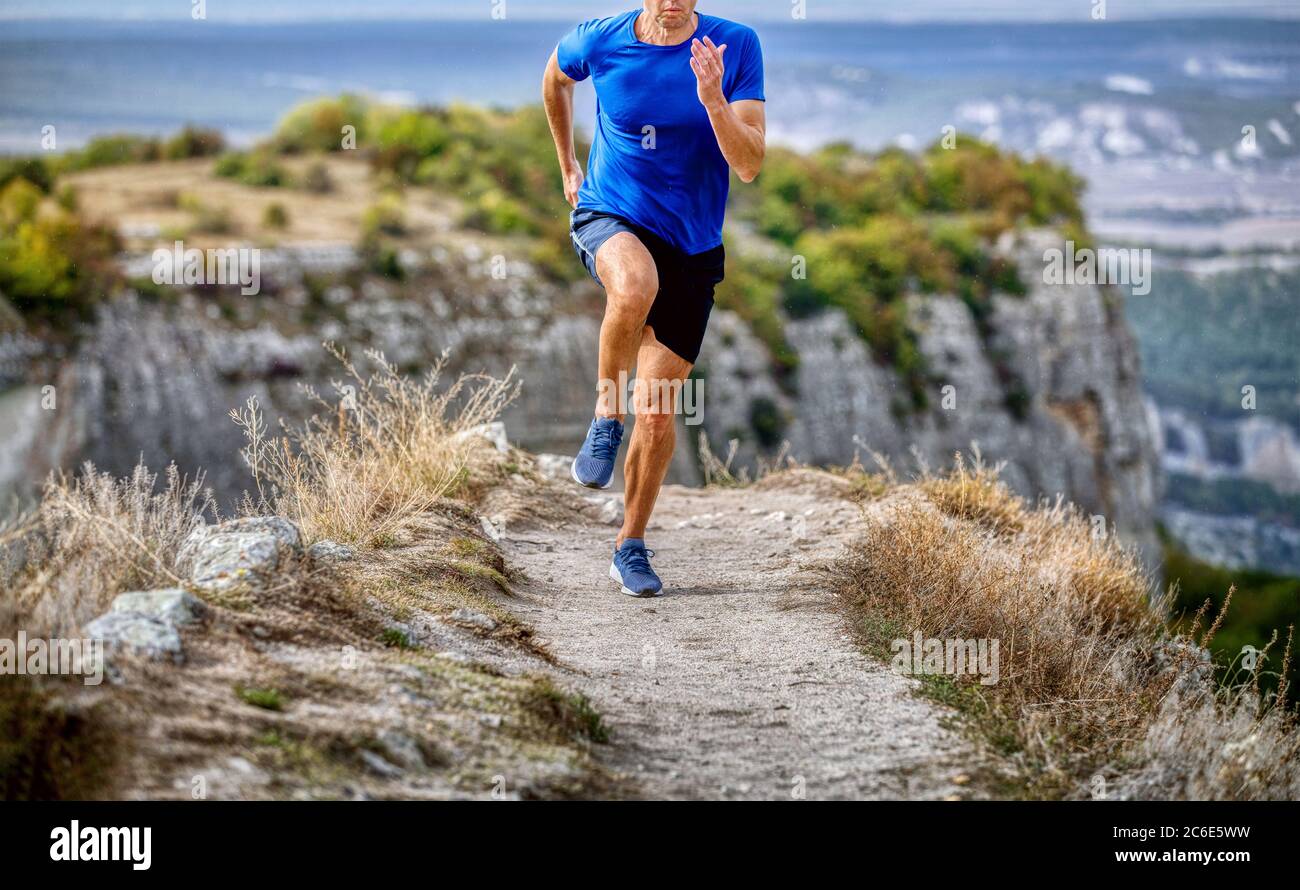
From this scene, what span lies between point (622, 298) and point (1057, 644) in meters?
2.48

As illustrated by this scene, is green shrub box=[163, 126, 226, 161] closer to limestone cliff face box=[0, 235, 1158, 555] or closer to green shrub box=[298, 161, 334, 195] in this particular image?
green shrub box=[298, 161, 334, 195]

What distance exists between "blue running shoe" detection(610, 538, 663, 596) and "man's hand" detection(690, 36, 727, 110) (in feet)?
7.63

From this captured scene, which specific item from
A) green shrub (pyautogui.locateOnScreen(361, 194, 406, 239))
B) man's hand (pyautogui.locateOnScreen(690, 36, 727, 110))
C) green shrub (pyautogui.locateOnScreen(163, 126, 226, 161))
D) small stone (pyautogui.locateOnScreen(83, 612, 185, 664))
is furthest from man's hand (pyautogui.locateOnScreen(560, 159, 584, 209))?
green shrub (pyautogui.locateOnScreen(163, 126, 226, 161))

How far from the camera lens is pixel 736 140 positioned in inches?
220

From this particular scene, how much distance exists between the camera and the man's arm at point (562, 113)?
6.64 meters

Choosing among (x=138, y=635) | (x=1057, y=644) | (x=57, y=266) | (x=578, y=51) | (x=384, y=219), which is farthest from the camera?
(x=384, y=219)

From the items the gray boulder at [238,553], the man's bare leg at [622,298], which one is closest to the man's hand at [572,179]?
the man's bare leg at [622,298]

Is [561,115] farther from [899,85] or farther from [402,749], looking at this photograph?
[899,85]

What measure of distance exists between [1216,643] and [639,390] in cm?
2594

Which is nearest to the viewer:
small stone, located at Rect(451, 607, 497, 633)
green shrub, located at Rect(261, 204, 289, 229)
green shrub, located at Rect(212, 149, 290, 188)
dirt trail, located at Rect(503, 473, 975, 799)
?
dirt trail, located at Rect(503, 473, 975, 799)

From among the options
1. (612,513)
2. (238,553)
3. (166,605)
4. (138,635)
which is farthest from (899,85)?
(138,635)

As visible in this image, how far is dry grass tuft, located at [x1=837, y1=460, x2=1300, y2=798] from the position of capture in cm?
490
